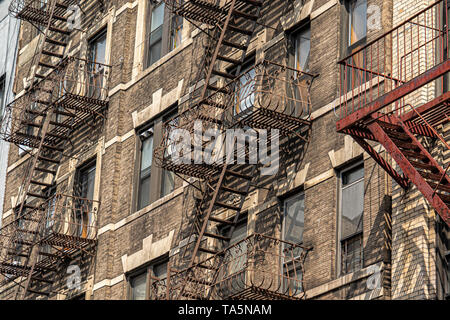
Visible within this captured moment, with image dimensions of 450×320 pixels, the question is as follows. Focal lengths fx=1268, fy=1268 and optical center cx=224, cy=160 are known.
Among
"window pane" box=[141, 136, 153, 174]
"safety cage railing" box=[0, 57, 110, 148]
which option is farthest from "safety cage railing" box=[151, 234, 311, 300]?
"safety cage railing" box=[0, 57, 110, 148]

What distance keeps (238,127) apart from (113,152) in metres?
6.21

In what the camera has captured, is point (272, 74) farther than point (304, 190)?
Yes

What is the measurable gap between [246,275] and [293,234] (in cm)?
119

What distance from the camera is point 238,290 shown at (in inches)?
968

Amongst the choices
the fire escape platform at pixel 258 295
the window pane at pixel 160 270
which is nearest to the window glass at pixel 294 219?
the fire escape platform at pixel 258 295

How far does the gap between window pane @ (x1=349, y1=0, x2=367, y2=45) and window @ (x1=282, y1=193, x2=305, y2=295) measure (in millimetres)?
3188

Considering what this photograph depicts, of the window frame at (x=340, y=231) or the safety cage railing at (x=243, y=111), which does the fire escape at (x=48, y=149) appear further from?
the window frame at (x=340, y=231)

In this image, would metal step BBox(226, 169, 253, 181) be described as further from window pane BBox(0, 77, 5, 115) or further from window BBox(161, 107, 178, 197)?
window pane BBox(0, 77, 5, 115)

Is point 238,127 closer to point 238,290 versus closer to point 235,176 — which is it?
point 235,176

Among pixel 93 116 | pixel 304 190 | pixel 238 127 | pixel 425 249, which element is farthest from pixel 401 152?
pixel 93 116

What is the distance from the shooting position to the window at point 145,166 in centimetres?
2950

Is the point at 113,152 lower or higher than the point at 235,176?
higher

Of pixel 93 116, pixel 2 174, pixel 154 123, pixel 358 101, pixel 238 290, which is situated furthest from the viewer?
pixel 2 174

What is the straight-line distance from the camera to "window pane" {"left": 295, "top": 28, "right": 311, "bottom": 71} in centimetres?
2541
